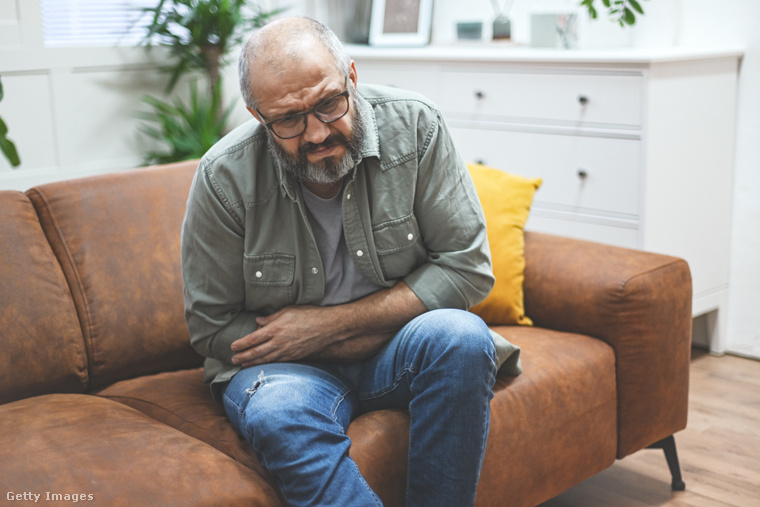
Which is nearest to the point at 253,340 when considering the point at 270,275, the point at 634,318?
A: the point at 270,275

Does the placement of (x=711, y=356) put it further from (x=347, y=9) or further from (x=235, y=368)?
(x=347, y=9)

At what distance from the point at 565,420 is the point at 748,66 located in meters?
1.65

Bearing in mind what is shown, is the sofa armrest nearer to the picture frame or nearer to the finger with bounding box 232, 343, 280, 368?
the finger with bounding box 232, 343, 280, 368

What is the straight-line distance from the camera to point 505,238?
2031mm

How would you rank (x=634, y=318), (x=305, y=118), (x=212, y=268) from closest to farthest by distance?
(x=305, y=118), (x=212, y=268), (x=634, y=318)

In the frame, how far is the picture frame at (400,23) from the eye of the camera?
3602 mm

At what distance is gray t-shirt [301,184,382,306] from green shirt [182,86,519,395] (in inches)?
1.2

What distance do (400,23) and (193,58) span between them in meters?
0.95

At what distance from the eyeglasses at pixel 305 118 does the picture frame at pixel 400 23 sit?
218 centimetres

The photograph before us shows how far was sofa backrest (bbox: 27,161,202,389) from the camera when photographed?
181 cm

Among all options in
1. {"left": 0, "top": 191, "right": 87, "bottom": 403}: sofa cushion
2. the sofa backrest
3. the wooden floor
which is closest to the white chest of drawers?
the wooden floor

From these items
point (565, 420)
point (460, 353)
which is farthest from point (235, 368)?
point (565, 420)

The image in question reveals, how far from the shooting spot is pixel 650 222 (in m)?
2.60

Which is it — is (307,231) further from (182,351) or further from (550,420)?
(550,420)
